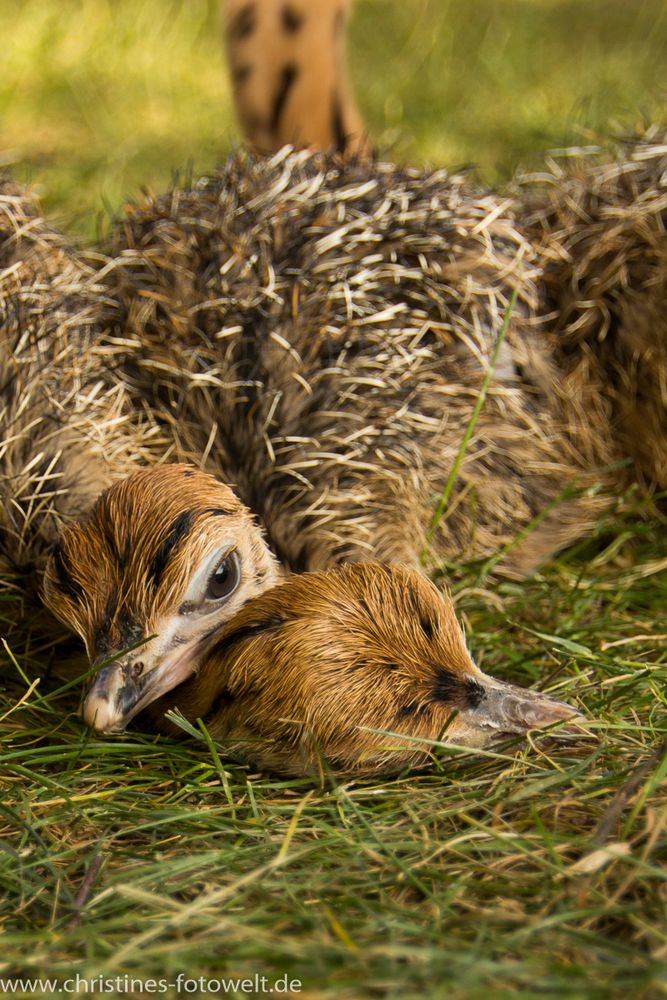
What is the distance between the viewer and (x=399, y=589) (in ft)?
7.27

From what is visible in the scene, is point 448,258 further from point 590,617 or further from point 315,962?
point 315,962

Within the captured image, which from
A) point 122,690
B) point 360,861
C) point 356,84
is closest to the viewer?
point 360,861

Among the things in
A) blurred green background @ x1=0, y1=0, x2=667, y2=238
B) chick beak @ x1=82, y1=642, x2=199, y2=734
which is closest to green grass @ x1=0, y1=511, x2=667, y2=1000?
chick beak @ x1=82, y1=642, x2=199, y2=734

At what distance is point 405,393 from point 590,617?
2.28ft

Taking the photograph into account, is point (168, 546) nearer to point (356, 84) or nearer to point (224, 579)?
point (224, 579)

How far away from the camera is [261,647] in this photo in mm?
2088

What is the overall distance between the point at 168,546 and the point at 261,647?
0.24 m

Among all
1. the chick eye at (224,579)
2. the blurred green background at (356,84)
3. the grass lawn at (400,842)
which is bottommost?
the grass lawn at (400,842)

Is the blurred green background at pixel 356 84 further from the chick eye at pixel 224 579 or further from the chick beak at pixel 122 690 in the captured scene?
the chick beak at pixel 122 690

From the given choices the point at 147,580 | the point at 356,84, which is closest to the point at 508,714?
the point at 147,580

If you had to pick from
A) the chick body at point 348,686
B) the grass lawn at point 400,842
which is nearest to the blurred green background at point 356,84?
the grass lawn at point 400,842

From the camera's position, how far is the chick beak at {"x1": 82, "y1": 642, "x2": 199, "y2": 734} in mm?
1987

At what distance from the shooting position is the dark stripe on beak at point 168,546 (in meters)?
2.05

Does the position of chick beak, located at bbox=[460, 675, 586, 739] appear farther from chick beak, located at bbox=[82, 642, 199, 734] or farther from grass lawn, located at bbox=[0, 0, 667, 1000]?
chick beak, located at bbox=[82, 642, 199, 734]
